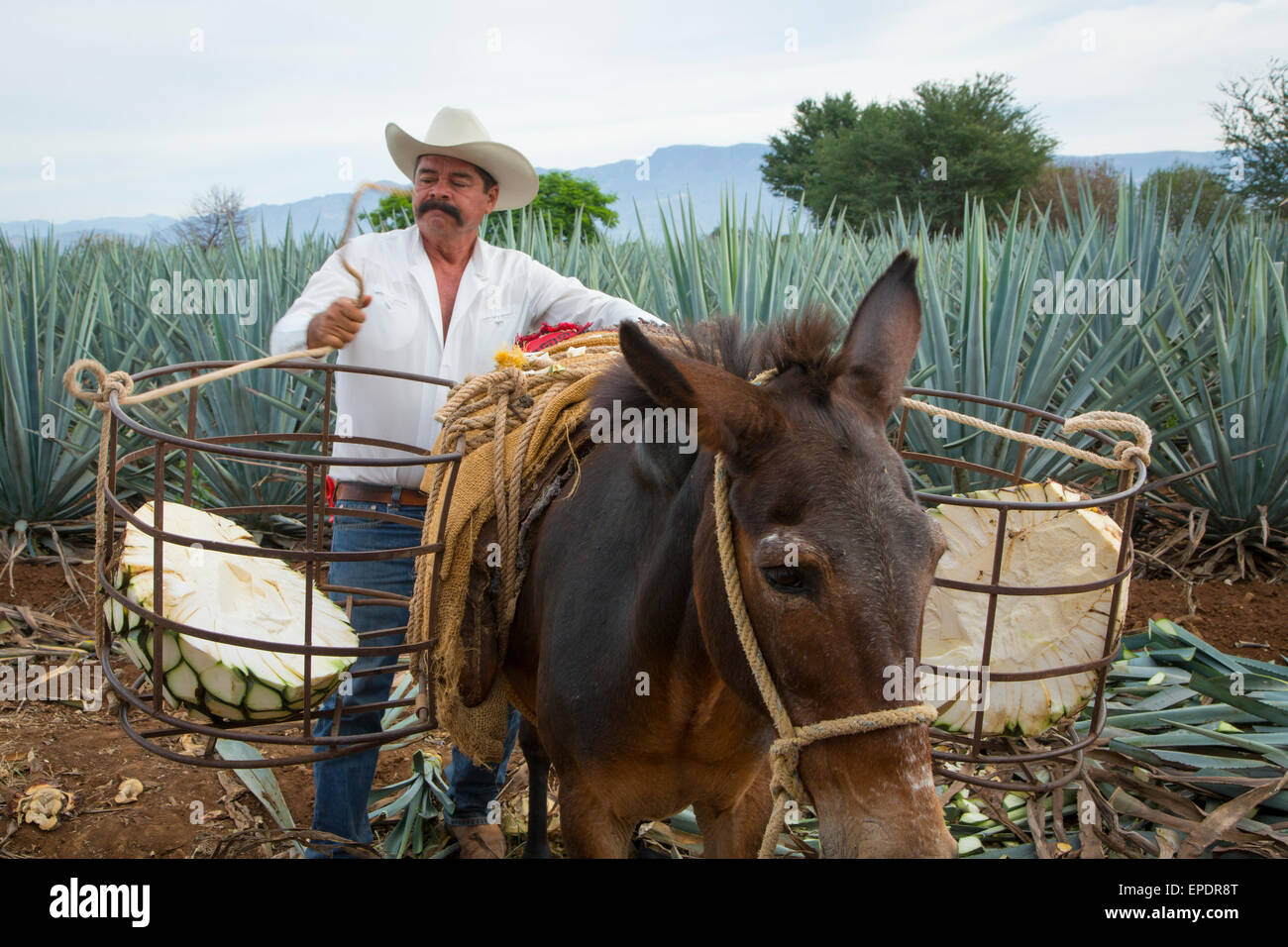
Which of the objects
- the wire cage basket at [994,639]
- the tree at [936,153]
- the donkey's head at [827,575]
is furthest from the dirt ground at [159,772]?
the tree at [936,153]

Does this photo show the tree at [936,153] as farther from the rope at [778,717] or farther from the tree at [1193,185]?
the rope at [778,717]

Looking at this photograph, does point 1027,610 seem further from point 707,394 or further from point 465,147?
point 465,147

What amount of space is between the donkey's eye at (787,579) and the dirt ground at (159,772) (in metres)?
2.49

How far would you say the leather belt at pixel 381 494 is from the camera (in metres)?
3.00

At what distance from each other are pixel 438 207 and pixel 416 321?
1.31 ft

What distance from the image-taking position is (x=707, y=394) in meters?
1.49

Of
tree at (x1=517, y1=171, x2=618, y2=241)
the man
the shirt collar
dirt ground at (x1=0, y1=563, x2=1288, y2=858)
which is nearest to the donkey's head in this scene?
the man

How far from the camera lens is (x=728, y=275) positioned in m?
5.25

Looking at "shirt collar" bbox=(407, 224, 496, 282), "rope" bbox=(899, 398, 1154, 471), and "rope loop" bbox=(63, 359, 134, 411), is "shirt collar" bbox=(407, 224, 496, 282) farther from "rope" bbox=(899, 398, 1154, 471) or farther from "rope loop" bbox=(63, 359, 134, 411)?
"rope" bbox=(899, 398, 1154, 471)

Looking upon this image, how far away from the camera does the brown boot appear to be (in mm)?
3195

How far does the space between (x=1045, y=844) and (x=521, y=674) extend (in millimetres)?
1732

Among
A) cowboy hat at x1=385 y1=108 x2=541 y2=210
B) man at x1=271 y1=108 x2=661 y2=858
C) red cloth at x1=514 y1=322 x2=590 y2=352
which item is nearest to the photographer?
red cloth at x1=514 y1=322 x2=590 y2=352

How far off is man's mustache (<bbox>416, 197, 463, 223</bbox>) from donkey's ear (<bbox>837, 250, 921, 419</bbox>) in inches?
70.5

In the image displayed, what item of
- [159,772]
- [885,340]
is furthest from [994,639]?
[159,772]
